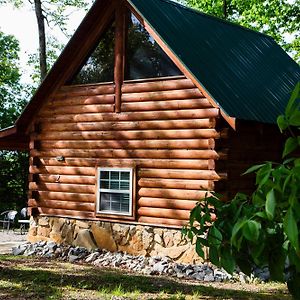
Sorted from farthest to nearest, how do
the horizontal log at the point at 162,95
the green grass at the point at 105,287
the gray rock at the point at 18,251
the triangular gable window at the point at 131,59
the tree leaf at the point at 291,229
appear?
1. the gray rock at the point at 18,251
2. the triangular gable window at the point at 131,59
3. the horizontal log at the point at 162,95
4. the green grass at the point at 105,287
5. the tree leaf at the point at 291,229

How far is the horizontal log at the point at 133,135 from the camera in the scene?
11041 millimetres

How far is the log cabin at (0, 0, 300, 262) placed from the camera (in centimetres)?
1111

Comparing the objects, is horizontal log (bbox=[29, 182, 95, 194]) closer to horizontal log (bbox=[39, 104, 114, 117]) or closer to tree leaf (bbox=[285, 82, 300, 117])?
horizontal log (bbox=[39, 104, 114, 117])

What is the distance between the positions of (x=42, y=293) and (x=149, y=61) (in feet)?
20.6

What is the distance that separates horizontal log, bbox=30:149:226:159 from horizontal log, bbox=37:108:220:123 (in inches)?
29.6

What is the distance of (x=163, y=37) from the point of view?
11398mm

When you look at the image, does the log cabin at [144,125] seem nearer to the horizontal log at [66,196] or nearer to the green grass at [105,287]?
the horizontal log at [66,196]

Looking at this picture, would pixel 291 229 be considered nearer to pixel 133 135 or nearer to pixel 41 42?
pixel 133 135

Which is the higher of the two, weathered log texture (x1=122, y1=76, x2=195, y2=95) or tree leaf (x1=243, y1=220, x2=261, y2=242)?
weathered log texture (x1=122, y1=76, x2=195, y2=95)

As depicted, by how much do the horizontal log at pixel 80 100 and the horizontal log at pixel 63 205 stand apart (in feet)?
8.47

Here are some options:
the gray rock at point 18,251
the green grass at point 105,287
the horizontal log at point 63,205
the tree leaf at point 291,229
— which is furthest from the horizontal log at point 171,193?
the tree leaf at point 291,229

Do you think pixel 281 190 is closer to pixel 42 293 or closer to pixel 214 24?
pixel 42 293

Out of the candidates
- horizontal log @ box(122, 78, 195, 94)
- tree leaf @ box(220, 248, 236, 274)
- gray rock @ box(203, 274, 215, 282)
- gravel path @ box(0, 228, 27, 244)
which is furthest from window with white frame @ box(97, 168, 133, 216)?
tree leaf @ box(220, 248, 236, 274)

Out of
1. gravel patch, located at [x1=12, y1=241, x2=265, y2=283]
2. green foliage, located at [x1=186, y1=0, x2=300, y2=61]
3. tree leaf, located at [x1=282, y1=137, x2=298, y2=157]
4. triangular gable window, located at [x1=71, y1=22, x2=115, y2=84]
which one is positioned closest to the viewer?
tree leaf, located at [x1=282, y1=137, x2=298, y2=157]
